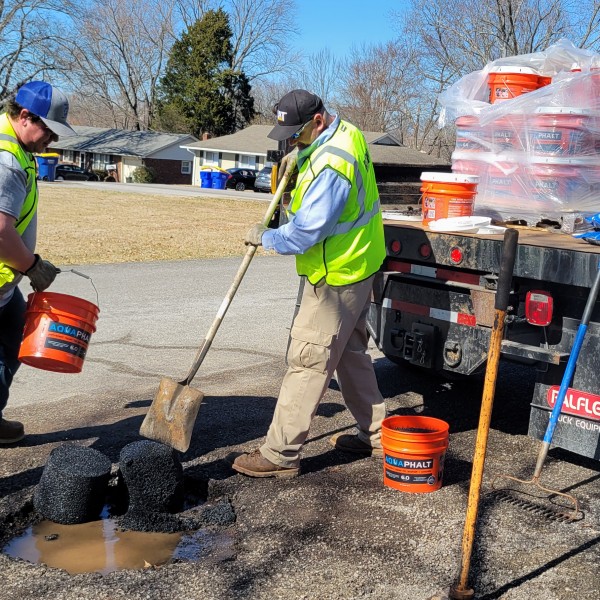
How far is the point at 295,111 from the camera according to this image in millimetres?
4336

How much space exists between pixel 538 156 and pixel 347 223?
2.03 meters

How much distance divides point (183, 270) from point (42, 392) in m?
6.75

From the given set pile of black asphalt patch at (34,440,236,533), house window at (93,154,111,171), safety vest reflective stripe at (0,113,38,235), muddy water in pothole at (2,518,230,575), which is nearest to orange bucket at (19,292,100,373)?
safety vest reflective stripe at (0,113,38,235)

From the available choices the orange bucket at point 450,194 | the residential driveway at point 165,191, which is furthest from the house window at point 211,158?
the orange bucket at point 450,194

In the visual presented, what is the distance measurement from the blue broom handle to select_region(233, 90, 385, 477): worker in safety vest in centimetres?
109

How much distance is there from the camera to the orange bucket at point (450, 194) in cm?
530

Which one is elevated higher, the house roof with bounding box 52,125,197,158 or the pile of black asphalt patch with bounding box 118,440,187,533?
the house roof with bounding box 52,125,197,158

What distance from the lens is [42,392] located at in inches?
237

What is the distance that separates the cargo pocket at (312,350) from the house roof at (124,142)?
191 feet

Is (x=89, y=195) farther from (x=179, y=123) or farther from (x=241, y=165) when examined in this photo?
(x=179, y=123)

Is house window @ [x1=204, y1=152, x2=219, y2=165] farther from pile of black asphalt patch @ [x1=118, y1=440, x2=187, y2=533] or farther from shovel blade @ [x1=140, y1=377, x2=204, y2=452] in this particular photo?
pile of black asphalt patch @ [x1=118, y1=440, x2=187, y2=533]

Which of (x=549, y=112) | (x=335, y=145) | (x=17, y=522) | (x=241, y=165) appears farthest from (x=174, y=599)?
(x=241, y=165)

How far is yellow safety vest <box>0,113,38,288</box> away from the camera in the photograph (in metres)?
4.09

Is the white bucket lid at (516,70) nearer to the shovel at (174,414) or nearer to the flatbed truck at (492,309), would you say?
the flatbed truck at (492,309)
